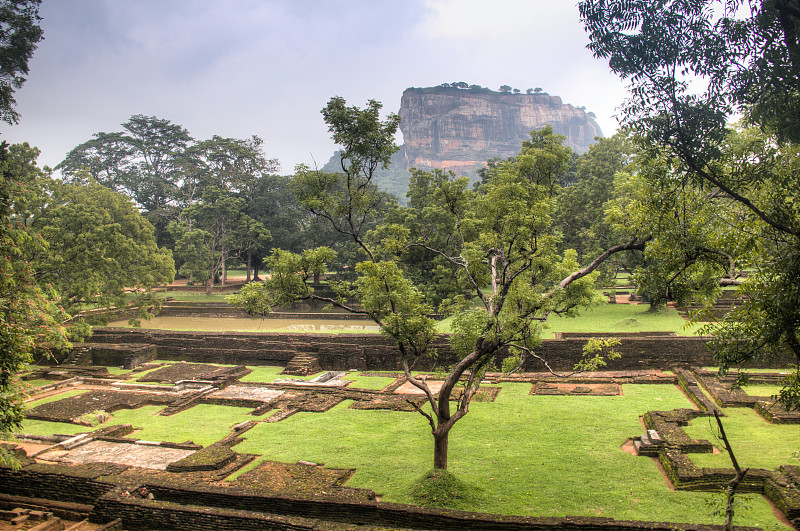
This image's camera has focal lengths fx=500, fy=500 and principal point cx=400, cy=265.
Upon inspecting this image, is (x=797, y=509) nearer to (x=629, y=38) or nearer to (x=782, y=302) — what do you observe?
(x=782, y=302)

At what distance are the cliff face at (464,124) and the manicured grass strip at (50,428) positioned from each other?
114 m

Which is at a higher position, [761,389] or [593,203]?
[593,203]

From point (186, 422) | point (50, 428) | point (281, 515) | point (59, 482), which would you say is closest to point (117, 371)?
point (50, 428)

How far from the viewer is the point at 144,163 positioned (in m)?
53.5

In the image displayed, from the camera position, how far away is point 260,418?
1223 centimetres

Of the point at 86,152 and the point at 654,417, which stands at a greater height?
the point at 86,152

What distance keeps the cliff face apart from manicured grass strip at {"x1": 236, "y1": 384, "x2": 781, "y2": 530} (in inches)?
4444

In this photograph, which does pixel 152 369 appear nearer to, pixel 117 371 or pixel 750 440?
pixel 117 371

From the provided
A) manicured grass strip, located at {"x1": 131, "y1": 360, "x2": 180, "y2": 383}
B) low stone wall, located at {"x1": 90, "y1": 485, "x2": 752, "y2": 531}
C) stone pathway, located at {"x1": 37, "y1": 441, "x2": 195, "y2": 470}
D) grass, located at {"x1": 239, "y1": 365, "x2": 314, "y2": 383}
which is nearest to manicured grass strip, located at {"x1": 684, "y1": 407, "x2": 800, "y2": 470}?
low stone wall, located at {"x1": 90, "y1": 485, "x2": 752, "y2": 531}

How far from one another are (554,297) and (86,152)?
188 ft

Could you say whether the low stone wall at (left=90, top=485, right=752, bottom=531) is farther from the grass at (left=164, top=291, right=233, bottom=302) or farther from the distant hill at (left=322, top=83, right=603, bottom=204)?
the distant hill at (left=322, top=83, right=603, bottom=204)

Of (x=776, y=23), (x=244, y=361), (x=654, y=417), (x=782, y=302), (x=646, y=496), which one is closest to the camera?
(x=782, y=302)

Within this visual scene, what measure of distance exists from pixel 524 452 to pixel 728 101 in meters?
6.43

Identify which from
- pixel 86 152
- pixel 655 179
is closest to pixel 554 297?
pixel 655 179
